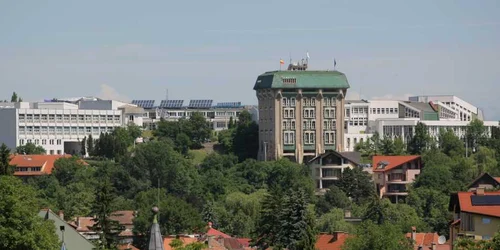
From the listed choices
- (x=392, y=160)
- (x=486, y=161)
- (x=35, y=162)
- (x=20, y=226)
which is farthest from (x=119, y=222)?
(x=486, y=161)

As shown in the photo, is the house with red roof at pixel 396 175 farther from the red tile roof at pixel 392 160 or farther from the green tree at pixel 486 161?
the green tree at pixel 486 161

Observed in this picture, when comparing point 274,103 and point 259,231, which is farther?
point 274,103

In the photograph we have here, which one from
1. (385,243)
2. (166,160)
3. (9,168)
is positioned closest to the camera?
(385,243)

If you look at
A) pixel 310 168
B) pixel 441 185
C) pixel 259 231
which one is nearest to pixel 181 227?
pixel 259 231

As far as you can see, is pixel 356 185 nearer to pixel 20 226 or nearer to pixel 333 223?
pixel 333 223

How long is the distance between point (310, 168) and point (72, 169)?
24.4 meters

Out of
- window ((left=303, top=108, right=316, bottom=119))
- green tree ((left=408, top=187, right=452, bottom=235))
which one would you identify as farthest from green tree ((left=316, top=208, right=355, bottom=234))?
window ((left=303, top=108, right=316, bottom=119))

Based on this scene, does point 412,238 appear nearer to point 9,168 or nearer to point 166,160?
point 9,168

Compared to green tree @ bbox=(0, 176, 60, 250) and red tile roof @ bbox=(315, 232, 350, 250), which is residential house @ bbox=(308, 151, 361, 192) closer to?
red tile roof @ bbox=(315, 232, 350, 250)

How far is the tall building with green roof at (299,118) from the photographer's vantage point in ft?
646

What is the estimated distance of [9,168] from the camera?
356 ft

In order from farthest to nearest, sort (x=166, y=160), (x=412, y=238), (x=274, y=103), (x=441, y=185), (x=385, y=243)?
(x=274, y=103) < (x=166, y=160) < (x=441, y=185) < (x=412, y=238) < (x=385, y=243)

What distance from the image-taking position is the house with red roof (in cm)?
17750

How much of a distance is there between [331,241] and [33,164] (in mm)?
89664
